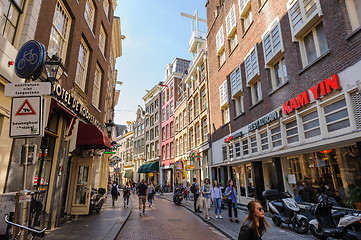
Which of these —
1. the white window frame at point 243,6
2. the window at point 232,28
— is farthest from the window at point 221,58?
the white window frame at point 243,6

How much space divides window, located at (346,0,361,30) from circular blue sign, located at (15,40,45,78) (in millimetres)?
8190

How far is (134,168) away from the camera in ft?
162

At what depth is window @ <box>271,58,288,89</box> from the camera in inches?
406

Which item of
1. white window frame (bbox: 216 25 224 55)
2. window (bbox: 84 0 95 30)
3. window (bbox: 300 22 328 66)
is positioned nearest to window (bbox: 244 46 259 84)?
window (bbox: 300 22 328 66)

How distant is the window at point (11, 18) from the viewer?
5.29 metres

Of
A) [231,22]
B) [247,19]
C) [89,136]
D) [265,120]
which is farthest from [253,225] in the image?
[231,22]

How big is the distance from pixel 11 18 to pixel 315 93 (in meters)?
9.40

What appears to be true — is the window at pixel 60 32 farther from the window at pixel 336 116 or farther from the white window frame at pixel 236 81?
the white window frame at pixel 236 81

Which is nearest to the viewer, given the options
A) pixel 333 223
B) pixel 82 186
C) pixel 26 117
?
pixel 26 117

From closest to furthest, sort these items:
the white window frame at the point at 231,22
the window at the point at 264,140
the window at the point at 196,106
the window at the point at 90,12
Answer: the window at the point at 264,140, the window at the point at 90,12, the white window frame at the point at 231,22, the window at the point at 196,106

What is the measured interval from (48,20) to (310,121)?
974 cm

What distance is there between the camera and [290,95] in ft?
31.1

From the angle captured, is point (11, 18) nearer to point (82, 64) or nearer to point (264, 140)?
point (82, 64)

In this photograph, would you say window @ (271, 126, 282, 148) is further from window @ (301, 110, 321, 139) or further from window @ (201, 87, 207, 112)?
window @ (201, 87, 207, 112)
